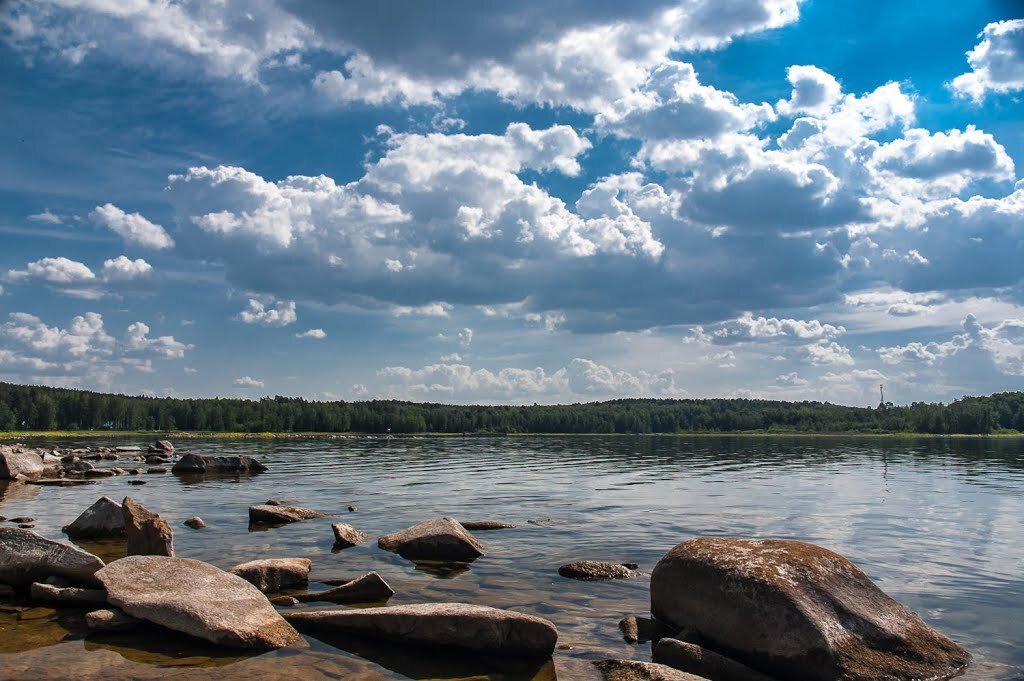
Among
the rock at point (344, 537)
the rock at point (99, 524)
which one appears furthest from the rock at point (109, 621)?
the rock at point (99, 524)

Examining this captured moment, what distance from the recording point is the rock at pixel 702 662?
33.2 feet

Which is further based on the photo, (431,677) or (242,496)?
(242,496)

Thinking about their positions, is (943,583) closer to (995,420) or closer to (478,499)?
(478,499)

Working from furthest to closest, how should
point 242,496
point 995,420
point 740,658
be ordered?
point 995,420 < point 242,496 < point 740,658

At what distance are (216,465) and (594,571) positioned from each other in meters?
44.3

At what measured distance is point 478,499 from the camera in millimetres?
35594

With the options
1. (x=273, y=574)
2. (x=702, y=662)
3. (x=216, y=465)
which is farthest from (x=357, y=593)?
(x=216, y=465)

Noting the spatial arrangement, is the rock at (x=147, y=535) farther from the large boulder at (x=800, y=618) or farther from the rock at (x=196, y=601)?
the large boulder at (x=800, y=618)

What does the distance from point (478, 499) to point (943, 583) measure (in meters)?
22.6

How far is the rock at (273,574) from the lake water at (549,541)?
61cm

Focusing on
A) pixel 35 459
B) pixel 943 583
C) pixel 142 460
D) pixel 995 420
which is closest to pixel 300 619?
pixel 943 583

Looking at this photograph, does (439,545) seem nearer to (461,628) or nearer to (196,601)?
(461,628)

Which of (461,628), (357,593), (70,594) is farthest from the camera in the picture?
(357,593)

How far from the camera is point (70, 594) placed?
12.8 m
